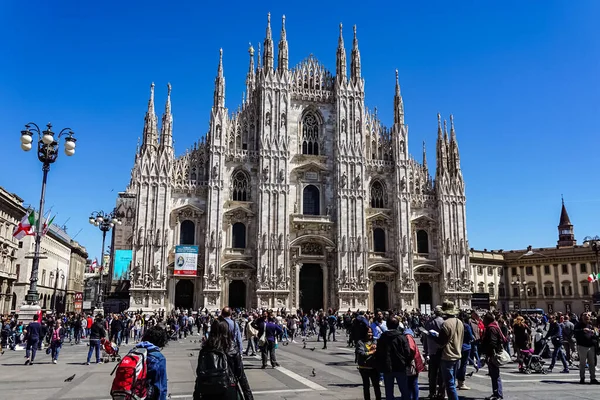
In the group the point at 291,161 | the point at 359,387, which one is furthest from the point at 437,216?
the point at 359,387

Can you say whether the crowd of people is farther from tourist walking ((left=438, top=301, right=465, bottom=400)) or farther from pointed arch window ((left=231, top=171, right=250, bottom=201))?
pointed arch window ((left=231, top=171, right=250, bottom=201))

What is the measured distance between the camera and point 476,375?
13.3 metres

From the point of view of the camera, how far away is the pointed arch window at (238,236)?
41188mm

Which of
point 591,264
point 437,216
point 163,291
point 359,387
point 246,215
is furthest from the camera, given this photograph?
point 591,264

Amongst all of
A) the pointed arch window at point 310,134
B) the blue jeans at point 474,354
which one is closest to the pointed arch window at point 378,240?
the pointed arch window at point 310,134

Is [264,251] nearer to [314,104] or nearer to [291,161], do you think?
[291,161]

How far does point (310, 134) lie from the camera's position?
4478 cm

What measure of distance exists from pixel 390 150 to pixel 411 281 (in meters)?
11.6

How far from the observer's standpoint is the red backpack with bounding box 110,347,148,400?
5047 millimetres

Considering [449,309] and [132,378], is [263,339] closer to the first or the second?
[449,309]

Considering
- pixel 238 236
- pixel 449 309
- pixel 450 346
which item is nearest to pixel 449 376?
pixel 450 346

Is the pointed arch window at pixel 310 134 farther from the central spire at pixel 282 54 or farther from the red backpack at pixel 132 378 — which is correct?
the red backpack at pixel 132 378

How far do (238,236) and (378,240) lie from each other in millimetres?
11956

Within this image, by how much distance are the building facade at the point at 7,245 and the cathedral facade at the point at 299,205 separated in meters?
9.72
